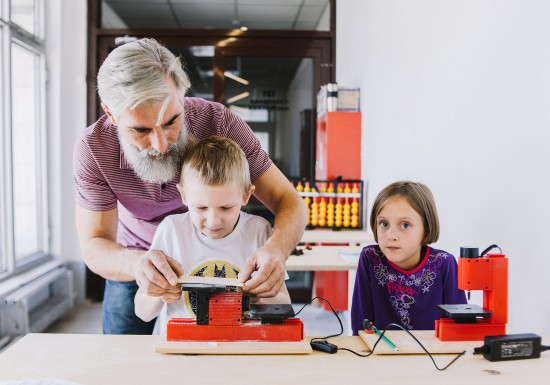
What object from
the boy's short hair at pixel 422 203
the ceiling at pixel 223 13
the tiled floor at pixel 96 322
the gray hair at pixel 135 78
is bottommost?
the tiled floor at pixel 96 322

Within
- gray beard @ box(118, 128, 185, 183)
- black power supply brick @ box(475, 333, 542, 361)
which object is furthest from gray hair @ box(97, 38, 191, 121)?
black power supply brick @ box(475, 333, 542, 361)

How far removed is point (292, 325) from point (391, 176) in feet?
6.90

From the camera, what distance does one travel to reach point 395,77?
3037 millimetres

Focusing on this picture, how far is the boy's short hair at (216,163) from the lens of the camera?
1375 mm

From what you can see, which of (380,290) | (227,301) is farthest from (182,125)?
(380,290)

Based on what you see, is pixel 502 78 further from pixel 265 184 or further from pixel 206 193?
pixel 206 193

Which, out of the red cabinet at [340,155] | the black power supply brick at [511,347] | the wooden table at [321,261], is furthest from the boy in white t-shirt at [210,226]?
the red cabinet at [340,155]

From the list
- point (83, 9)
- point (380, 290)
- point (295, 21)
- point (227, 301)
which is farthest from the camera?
point (295, 21)

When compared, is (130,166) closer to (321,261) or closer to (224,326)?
(224,326)

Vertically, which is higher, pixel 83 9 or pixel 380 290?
pixel 83 9

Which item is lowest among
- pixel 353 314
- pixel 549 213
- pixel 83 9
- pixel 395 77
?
pixel 353 314

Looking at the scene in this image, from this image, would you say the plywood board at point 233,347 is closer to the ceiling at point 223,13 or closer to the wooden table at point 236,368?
the wooden table at point 236,368

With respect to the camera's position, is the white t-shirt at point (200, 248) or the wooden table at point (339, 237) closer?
the white t-shirt at point (200, 248)

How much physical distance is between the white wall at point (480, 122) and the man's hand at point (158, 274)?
1.02 metres
